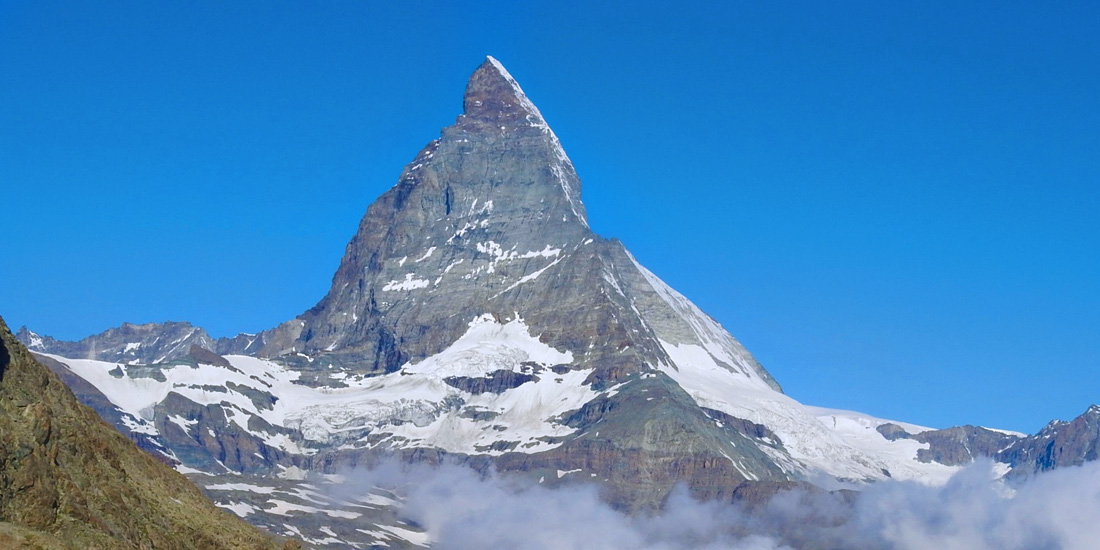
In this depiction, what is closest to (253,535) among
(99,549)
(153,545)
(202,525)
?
(202,525)

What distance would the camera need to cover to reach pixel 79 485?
385 feet

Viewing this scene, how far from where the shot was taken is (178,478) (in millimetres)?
141000

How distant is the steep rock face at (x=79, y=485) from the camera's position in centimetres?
10919

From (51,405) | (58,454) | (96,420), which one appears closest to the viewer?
(58,454)

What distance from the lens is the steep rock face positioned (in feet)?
358

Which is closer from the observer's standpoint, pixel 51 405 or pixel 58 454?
pixel 58 454

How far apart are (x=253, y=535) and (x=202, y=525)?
602cm

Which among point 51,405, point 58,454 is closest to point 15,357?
point 51,405

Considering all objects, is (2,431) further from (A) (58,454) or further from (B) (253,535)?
(B) (253,535)

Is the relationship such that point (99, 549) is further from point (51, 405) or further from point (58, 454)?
point (51, 405)

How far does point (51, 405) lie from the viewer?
127 meters

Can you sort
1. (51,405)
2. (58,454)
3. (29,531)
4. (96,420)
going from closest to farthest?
(29,531) < (58,454) < (51,405) < (96,420)

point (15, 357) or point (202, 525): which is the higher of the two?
point (15, 357)

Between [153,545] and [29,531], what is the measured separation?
652 inches
